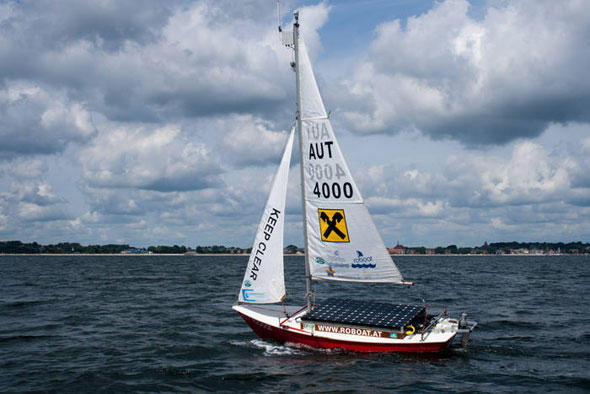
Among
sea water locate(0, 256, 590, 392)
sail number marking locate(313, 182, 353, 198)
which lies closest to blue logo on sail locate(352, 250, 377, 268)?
sail number marking locate(313, 182, 353, 198)

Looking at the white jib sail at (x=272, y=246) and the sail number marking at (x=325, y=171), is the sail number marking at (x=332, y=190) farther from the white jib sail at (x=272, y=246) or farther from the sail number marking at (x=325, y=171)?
the white jib sail at (x=272, y=246)

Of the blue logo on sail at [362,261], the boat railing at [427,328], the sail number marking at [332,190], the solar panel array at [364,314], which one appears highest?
the sail number marking at [332,190]

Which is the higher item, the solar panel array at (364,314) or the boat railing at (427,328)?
the solar panel array at (364,314)

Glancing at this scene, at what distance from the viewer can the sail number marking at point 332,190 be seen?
1812cm

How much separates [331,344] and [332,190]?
5.61 metres

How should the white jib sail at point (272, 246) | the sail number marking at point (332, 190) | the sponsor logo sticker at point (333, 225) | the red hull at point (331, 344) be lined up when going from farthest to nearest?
1. the white jib sail at point (272, 246)
2. the sponsor logo sticker at point (333, 225)
3. the sail number marking at point (332, 190)
4. the red hull at point (331, 344)

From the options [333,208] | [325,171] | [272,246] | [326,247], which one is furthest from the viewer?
[272,246]

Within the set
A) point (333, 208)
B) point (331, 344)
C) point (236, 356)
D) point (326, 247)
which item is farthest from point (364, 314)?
point (236, 356)

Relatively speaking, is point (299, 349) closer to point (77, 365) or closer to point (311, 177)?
point (311, 177)

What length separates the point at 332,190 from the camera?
18266mm

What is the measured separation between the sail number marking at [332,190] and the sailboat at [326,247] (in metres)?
0.04

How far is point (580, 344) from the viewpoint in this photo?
67.3 feet

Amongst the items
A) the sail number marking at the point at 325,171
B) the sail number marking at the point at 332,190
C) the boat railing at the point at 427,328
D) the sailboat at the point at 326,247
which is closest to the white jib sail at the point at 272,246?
the sailboat at the point at 326,247

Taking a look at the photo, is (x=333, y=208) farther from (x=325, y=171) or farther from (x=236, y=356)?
(x=236, y=356)
